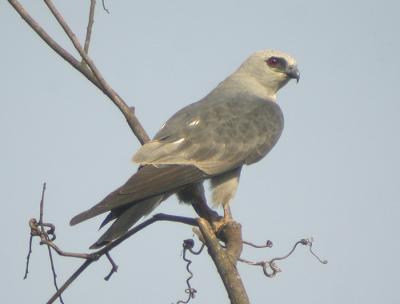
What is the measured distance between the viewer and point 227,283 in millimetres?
2891

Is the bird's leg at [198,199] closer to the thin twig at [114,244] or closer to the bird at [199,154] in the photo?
the bird at [199,154]

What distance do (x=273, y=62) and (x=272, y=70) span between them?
10 centimetres

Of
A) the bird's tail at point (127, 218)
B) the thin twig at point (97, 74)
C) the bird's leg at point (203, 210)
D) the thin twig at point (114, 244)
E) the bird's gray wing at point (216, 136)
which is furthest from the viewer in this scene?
the bird's gray wing at point (216, 136)

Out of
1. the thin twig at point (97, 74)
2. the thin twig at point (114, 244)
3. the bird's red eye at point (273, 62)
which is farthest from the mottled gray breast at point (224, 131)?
the thin twig at point (114, 244)

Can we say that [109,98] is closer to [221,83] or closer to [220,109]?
[220,109]

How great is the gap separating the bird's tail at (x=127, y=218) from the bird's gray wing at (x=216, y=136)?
42cm

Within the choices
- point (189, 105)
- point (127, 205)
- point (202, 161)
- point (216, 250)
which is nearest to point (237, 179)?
point (202, 161)

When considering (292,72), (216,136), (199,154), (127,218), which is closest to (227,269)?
(127,218)

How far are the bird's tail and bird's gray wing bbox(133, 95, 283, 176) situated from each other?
418mm

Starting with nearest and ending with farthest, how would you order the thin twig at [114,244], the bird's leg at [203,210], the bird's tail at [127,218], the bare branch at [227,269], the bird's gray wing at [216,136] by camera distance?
1. the bare branch at [227,269]
2. the thin twig at [114,244]
3. the bird's tail at [127,218]
4. the bird's leg at [203,210]
5. the bird's gray wing at [216,136]

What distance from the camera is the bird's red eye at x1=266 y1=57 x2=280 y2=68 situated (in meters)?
7.23

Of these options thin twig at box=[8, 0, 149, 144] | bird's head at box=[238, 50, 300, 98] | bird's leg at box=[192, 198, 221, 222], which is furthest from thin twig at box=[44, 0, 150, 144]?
bird's head at box=[238, 50, 300, 98]

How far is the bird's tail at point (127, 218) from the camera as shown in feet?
12.6

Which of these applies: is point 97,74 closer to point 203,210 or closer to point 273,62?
point 203,210
